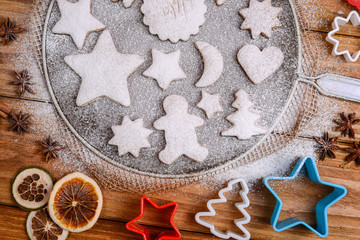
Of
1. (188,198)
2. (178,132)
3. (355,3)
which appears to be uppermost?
(355,3)

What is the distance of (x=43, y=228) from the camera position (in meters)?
1.25

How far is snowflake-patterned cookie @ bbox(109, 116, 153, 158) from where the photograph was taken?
123 cm

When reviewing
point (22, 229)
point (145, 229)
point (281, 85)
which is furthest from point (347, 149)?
point (22, 229)

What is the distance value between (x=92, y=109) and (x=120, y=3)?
1.66 ft

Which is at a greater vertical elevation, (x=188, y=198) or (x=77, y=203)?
(x=188, y=198)

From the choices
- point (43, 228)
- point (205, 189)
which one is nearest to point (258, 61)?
point (205, 189)

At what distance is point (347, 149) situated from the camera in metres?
1.30

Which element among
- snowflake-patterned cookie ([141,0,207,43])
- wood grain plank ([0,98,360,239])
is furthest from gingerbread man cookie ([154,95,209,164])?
snowflake-patterned cookie ([141,0,207,43])

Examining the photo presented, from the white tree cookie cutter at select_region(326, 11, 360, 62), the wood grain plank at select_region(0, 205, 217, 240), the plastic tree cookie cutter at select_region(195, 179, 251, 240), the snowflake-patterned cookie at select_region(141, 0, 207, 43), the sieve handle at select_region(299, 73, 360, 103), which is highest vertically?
the white tree cookie cutter at select_region(326, 11, 360, 62)

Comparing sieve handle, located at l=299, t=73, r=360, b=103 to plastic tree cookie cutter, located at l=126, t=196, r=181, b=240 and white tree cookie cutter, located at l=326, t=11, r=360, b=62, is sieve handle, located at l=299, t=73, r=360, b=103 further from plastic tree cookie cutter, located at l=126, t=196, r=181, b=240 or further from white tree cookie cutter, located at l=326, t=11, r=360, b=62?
plastic tree cookie cutter, located at l=126, t=196, r=181, b=240

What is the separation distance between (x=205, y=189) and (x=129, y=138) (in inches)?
16.6

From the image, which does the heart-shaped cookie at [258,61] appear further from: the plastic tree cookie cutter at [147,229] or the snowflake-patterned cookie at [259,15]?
the plastic tree cookie cutter at [147,229]

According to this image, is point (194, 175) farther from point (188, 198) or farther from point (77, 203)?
point (77, 203)

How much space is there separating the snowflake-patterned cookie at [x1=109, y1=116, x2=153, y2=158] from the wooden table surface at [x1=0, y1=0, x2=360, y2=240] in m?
0.21
